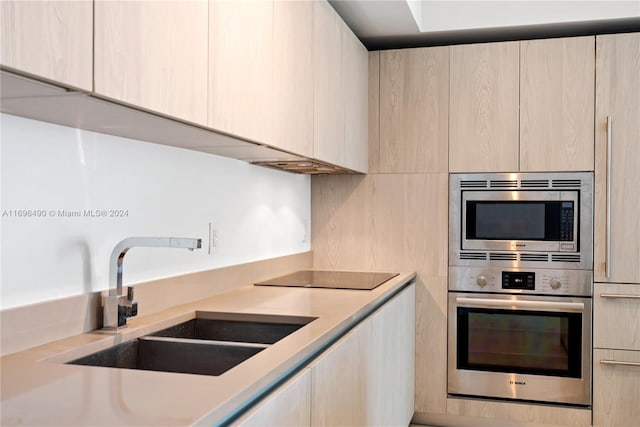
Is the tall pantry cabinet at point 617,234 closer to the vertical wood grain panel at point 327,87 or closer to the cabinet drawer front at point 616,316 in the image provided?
the cabinet drawer front at point 616,316

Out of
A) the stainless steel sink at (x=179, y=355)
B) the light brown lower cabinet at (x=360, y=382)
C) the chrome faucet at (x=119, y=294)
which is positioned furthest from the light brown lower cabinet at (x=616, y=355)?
the chrome faucet at (x=119, y=294)

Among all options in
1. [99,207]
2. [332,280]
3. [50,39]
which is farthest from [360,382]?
[50,39]

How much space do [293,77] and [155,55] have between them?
3.12ft

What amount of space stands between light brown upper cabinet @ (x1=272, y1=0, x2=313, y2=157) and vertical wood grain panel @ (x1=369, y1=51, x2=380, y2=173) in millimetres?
1130

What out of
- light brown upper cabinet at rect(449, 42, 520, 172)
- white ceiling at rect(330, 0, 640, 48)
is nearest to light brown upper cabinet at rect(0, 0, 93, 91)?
white ceiling at rect(330, 0, 640, 48)

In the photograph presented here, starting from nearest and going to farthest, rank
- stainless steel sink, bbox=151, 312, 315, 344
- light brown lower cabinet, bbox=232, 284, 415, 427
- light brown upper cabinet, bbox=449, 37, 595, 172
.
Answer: light brown lower cabinet, bbox=232, 284, 415, 427 < stainless steel sink, bbox=151, 312, 315, 344 < light brown upper cabinet, bbox=449, 37, 595, 172

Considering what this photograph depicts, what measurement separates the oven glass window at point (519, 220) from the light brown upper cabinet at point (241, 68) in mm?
1760

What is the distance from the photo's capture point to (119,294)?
175 cm

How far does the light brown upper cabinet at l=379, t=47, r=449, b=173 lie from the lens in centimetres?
352

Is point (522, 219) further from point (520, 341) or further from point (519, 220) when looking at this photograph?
point (520, 341)

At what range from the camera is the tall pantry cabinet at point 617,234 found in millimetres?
3236

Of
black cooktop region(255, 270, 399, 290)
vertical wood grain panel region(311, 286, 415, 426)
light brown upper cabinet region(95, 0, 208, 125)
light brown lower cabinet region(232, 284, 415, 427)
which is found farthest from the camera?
black cooktop region(255, 270, 399, 290)

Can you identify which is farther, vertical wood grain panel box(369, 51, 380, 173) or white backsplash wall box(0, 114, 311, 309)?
vertical wood grain panel box(369, 51, 380, 173)

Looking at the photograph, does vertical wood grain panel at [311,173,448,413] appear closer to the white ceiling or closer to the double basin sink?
the white ceiling
